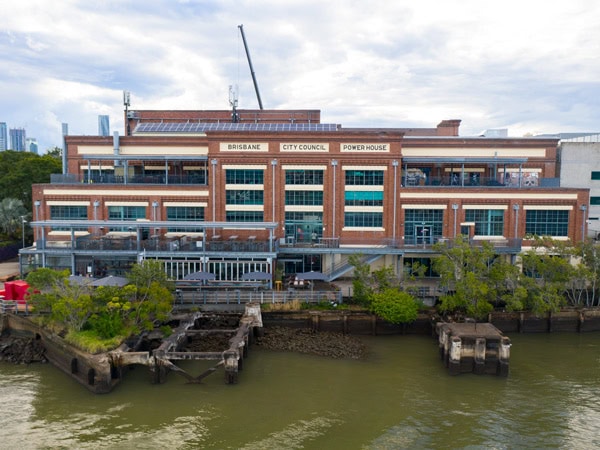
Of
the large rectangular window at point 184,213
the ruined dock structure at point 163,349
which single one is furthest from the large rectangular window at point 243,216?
the ruined dock structure at point 163,349

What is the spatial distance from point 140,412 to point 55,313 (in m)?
9.57

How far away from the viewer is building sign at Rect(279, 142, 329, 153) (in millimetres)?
45781

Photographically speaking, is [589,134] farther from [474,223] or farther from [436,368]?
[436,368]

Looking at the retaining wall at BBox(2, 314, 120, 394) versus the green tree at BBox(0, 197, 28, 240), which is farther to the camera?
the green tree at BBox(0, 197, 28, 240)

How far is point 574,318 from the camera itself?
124 ft

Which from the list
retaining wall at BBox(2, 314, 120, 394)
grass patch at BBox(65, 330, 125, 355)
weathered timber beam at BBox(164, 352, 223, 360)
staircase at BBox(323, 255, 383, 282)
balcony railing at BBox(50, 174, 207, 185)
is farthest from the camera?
balcony railing at BBox(50, 174, 207, 185)

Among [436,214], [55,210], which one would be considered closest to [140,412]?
[55,210]

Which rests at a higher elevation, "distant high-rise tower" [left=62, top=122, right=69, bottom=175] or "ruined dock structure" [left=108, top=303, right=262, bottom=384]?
"distant high-rise tower" [left=62, top=122, right=69, bottom=175]

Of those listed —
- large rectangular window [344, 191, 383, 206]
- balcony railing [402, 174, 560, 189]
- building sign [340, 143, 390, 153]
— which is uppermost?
building sign [340, 143, 390, 153]

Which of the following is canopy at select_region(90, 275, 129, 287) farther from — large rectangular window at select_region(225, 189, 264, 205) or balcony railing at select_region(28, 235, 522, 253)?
large rectangular window at select_region(225, 189, 264, 205)

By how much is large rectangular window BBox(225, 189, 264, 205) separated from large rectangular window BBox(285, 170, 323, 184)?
10.1 feet

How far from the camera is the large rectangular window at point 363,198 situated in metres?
46.1

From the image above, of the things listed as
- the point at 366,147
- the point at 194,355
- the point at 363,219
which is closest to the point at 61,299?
the point at 194,355

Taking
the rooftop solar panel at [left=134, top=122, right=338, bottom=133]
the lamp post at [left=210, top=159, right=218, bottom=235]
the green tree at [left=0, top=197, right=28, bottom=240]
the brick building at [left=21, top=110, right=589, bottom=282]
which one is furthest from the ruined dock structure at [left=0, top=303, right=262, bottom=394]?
the green tree at [left=0, top=197, right=28, bottom=240]
